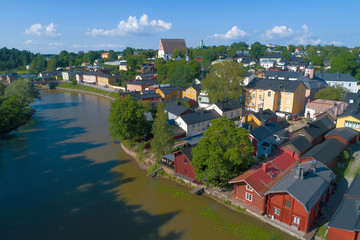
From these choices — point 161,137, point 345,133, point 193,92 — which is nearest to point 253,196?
point 161,137

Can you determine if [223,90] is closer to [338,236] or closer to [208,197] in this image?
[208,197]

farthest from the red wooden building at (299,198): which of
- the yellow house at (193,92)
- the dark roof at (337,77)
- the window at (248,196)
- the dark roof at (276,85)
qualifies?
the dark roof at (337,77)

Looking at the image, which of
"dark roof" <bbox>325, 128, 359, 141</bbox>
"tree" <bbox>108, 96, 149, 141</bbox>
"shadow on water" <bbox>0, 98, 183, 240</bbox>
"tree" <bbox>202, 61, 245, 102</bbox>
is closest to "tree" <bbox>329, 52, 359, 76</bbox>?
"tree" <bbox>202, 61, 245, 102</bbox>

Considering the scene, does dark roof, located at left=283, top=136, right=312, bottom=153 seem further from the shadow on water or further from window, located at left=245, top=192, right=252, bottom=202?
the shadow on water

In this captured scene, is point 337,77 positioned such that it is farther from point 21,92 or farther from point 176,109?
point 21,92

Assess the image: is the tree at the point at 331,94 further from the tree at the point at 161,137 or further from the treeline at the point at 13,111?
the treeline at the point at 13,111

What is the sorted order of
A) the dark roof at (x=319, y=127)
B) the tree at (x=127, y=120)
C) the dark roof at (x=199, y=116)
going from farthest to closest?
the dark roof at (x=199, y=116) < the tree at (x=127, y=120) < the dark roof at (x=319, y=127)

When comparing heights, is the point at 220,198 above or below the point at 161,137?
below
